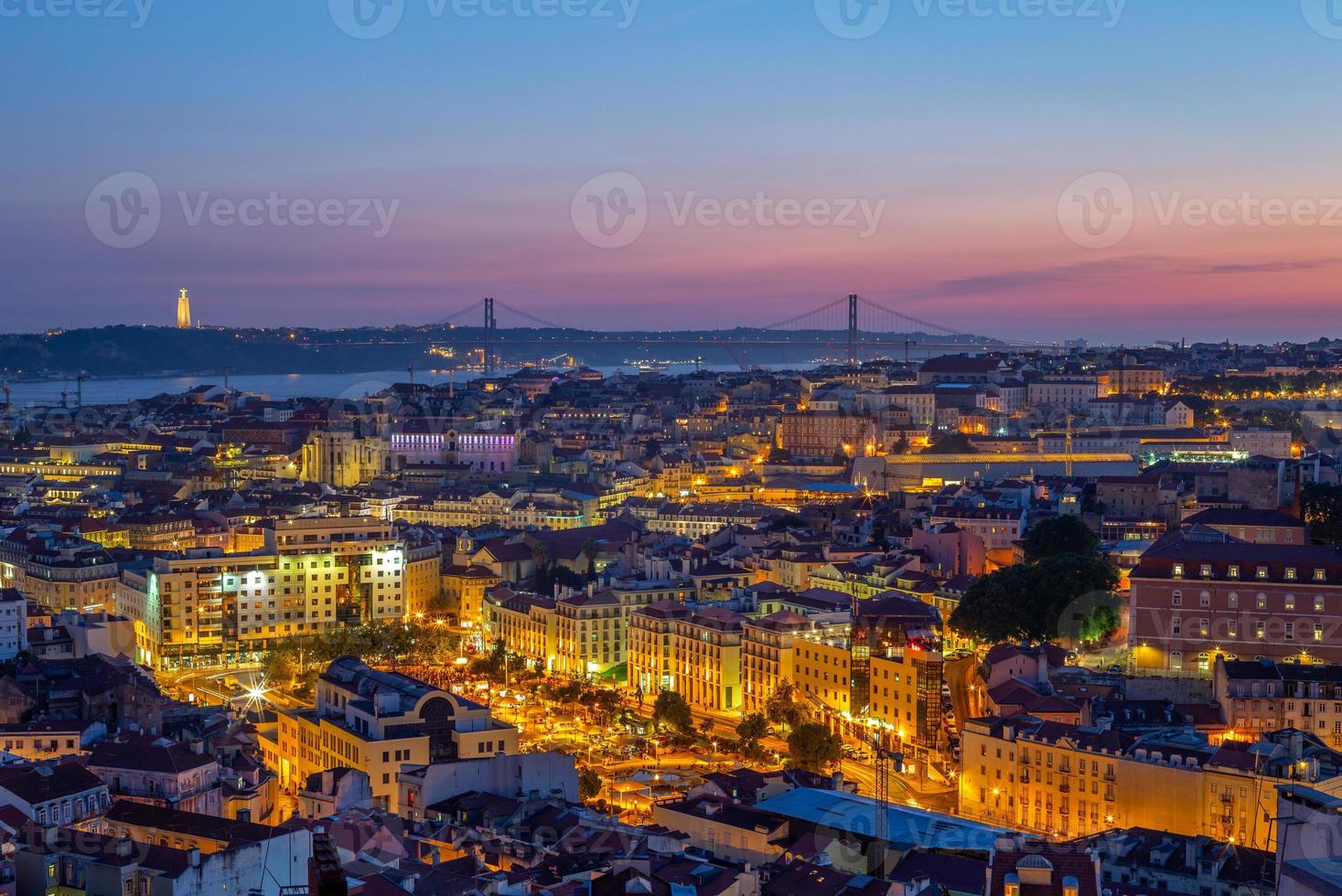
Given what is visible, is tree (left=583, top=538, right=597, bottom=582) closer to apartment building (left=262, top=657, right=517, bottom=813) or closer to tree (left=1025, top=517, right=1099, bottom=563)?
tree (left=1025, top=517, right=1099, bottom=563)

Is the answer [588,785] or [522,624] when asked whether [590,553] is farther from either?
[588,785]

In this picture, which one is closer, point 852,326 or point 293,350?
point 852,326

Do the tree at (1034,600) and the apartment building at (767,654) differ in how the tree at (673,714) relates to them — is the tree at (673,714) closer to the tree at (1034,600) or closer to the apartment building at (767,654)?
the apartment building at (767,654)

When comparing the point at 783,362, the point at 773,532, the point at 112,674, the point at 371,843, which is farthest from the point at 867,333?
the point at 371,843

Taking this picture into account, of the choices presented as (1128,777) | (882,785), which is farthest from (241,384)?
(1128,777)

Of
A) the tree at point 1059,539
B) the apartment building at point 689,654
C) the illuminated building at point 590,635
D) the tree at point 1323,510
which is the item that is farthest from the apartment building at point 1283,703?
the illuminated building at point 590,635

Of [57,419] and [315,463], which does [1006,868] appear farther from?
[57,419]

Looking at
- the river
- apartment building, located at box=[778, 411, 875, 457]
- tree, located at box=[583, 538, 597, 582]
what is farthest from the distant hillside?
tree, located at box=[583, 538, 597, 582]
